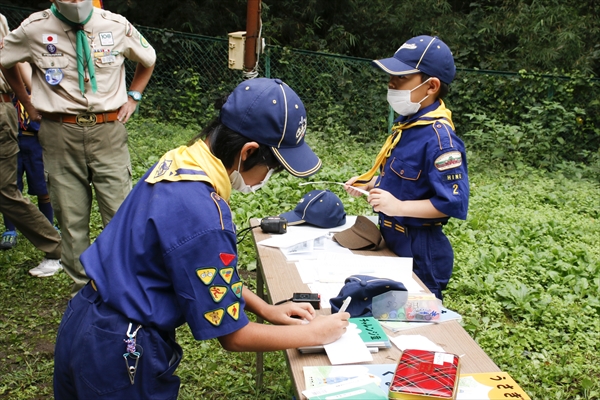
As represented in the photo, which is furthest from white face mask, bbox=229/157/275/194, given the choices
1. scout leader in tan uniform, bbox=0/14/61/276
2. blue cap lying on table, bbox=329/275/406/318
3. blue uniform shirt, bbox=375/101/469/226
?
scout leader in tan uniform, bbox=0/14/61/276

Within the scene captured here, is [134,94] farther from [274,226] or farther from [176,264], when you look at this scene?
[176,264]

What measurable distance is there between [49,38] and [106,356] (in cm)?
235

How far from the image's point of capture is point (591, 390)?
121 inches

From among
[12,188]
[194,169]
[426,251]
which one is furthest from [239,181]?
[12,188]

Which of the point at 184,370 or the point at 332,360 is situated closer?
the point at 332,360

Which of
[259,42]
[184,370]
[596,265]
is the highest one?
[259,42]

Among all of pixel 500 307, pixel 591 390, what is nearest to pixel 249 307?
pixel 591 390

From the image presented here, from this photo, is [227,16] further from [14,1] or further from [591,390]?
[591,390]

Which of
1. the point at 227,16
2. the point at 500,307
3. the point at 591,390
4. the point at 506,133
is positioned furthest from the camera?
the point at 227,16

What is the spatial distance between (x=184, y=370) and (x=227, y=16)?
8047 mm

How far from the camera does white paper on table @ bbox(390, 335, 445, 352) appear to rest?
174cm

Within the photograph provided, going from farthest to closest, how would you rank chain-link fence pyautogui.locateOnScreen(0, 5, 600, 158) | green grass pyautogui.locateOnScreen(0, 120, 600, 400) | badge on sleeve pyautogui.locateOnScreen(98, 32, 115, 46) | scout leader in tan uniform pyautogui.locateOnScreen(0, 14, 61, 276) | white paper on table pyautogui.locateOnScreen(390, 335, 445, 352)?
chain-link fence pyautogui.locateOnScreen(0, 5, 600, 158) → scout leader in tan uniform pyautogui.locateOnScreen(0, 14, 61, 276) → badge on sleeve pyautogui.locateOnScreen(98, 32, 115, 46) → green grass pyautogui.locateOnScreen(0, 120, 600, 400) → white paper on table pyautogui.locateOnScreen(390, 335, 445, 352)

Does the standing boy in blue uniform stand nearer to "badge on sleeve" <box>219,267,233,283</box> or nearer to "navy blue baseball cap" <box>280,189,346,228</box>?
"navy blue baseball cap" <box>280,189,346,228</box>

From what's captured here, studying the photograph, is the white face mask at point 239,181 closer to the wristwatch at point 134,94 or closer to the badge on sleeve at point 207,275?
the badge on sleeve at point 207,275
